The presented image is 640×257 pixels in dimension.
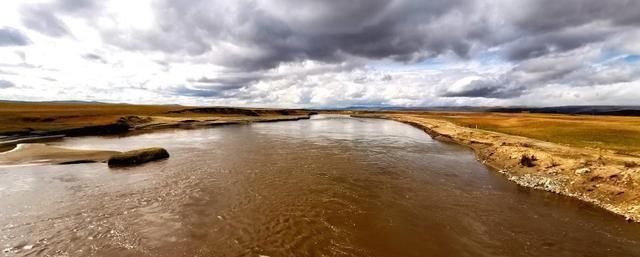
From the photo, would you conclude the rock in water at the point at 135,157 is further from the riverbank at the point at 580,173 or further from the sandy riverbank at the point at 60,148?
the riverbank at the point at 580,173

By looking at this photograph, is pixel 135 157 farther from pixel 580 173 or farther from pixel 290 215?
pixel 580 173

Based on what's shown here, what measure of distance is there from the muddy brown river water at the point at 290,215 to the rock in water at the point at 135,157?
49.5 inches

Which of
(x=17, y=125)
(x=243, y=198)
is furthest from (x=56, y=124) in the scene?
(x=243, y=198)

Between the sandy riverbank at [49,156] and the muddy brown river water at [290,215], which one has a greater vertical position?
the sandy riverbank at [49,156]

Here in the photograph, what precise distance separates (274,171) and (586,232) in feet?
66.5

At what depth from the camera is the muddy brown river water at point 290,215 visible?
1288 cm

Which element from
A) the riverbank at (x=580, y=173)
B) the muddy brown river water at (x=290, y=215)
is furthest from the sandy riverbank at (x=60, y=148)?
the riverbank at (x=580, y=173)

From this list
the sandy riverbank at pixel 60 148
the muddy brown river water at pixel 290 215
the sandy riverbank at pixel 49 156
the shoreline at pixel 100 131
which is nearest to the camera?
the muddy brown river water at pixel 290 215

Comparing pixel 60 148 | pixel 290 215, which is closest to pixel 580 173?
pixel 290 215

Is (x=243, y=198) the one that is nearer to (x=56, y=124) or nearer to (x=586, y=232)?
(x=586, y=232)

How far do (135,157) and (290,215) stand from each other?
19598 mm

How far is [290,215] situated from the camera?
1645 centimetres

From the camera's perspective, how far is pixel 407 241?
44.3 ft

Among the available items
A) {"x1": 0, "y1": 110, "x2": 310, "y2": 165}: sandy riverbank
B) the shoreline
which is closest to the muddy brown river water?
{"x1": 0, "y1": 110, "x2": 310, "y2": 165}: sandy riverbank
